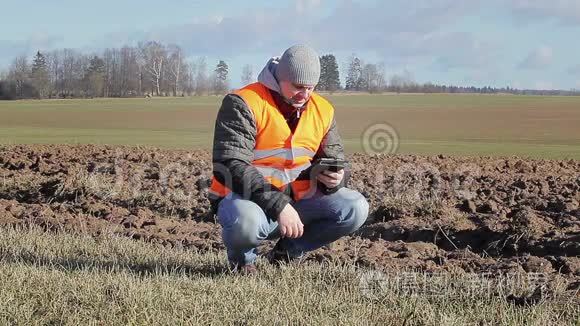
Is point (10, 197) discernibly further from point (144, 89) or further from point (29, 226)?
point (144, 89)

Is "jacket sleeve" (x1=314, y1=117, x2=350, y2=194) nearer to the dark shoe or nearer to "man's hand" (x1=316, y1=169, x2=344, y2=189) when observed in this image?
"man's hand" (x1=316, y1=169, x2=344, y2=189)

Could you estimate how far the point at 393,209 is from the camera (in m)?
8.48

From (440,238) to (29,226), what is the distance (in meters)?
3.81

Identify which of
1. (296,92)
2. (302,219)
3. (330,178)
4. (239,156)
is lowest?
(302,219)

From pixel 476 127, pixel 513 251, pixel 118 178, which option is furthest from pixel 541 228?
pixel 476 127

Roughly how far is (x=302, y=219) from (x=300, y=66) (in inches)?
47.1

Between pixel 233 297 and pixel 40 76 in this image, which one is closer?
pixel 233 297

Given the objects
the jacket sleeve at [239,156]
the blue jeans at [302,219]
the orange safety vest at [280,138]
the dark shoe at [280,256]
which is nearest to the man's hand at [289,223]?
the jacket sleeve at [239,156]

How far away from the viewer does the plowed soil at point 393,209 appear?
643 centimetres

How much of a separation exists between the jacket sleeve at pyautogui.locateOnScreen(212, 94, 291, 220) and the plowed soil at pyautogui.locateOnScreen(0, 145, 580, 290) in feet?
3.67

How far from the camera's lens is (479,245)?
23.5 feet

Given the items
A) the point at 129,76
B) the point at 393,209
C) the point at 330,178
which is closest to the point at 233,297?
the point at 330,178

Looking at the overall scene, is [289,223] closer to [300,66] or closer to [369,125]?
[300,66]

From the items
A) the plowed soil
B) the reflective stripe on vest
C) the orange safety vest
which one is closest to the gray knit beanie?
the orange safety vest
